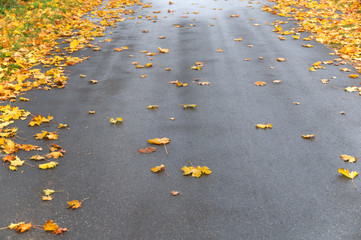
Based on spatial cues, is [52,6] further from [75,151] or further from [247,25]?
[75,151]

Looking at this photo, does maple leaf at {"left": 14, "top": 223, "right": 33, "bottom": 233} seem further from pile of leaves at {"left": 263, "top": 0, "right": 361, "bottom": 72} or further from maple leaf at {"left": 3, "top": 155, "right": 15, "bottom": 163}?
pile of leaves at {"left": 263, "top": 0, "right": 361, "bottom": 72}

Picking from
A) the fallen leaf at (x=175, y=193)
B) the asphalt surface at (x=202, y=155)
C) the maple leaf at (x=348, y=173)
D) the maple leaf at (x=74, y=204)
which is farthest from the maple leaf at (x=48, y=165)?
the maple leaf at (x=348, y=173)

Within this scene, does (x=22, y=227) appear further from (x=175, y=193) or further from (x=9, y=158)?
(x=175, y=193)

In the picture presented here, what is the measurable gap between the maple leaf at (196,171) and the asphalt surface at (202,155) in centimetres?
7

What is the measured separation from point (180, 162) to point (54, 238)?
1.51m

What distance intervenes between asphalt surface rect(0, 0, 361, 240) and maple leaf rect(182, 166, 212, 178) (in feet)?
0.22

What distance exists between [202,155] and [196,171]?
34 centimetres

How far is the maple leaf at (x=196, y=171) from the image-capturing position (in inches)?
134

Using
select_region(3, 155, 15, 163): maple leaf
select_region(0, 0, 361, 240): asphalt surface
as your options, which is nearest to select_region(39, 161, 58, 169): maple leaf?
select_region(0, 0, 361, 240): asphalt surface

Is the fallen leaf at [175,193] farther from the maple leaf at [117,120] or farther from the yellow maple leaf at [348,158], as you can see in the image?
the yellow maple leaf at [348,158]

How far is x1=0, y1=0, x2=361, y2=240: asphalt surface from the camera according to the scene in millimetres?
2814

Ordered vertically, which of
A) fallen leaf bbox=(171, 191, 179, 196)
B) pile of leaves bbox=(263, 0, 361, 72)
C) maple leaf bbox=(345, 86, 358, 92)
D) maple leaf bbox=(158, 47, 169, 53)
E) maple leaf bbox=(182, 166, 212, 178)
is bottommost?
fallen leaf bbox=(171, 191, 179, 196)

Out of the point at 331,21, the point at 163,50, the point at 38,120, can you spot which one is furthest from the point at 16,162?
the point at 331,21

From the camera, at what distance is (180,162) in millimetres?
3617
